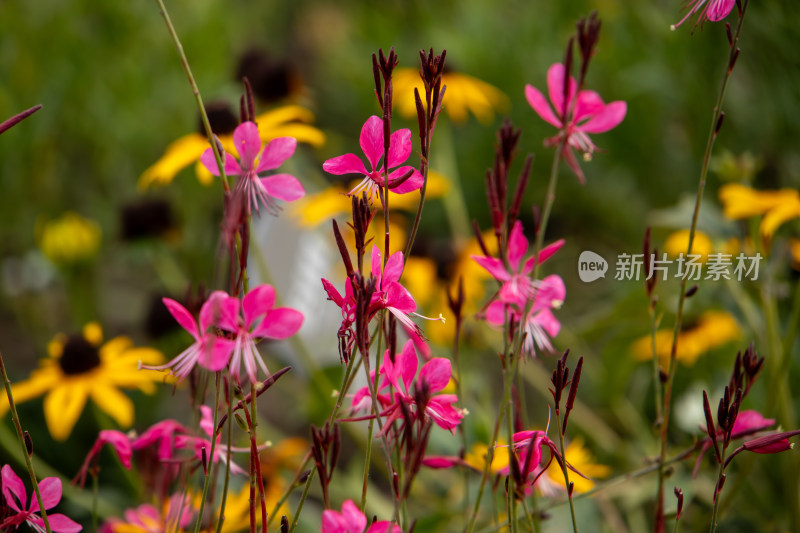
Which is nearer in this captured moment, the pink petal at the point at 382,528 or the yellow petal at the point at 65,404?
the pink petal at the point at 382,528

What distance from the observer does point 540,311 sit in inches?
13.6

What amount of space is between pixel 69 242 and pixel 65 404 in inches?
17.4

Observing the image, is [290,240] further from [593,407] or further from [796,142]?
[796,142]

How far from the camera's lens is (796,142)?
1042 millimetres

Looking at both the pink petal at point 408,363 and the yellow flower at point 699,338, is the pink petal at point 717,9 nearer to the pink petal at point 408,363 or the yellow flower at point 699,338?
the pink petal at point 408,363

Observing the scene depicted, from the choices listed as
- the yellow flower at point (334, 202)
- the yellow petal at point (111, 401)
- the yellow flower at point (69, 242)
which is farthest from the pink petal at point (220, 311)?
the yellow flower at point (69, 242)

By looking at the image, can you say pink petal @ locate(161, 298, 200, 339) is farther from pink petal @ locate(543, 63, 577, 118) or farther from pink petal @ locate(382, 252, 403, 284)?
pink petal @ locate(543, 63, 577, 118)

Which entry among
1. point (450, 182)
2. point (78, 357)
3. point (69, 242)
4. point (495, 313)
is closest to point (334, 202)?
point (450, 182)

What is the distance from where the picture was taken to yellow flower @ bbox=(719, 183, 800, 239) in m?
0.55

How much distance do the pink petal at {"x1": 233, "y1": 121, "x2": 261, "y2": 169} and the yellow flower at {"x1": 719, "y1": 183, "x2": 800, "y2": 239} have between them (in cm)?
41

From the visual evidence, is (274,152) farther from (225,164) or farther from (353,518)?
(353,518)

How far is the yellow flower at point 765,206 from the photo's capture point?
550 mm

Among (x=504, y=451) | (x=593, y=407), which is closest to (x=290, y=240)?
(x=593, y=407)

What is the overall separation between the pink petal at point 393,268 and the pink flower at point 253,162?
0.04 meters
